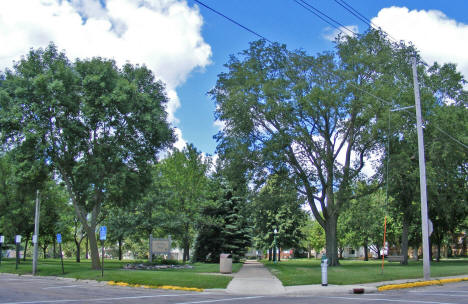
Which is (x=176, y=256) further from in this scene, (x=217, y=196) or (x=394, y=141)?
(x=394, y=141)

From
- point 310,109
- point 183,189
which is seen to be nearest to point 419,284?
point 310,109

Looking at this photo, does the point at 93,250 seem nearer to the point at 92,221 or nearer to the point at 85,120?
the point at 92,221

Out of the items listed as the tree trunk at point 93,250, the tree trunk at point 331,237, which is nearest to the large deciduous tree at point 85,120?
the tree trunk at point 93,250

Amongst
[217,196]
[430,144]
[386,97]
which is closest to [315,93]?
[386,97]

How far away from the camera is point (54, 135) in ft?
85.3

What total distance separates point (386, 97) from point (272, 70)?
9320 mm

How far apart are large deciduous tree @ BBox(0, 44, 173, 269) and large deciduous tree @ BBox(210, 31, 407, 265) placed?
641 centimetres

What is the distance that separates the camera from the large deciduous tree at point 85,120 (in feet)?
80.7

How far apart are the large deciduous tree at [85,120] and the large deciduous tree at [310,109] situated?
6.41m

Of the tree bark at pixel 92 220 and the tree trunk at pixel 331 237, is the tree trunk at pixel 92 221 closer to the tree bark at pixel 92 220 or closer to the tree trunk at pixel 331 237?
the tree bark at pixel 92 220

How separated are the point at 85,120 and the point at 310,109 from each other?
48.9 feet

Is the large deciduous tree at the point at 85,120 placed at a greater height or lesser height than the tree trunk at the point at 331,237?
greater

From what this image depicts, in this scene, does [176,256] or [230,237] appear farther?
[176,256]

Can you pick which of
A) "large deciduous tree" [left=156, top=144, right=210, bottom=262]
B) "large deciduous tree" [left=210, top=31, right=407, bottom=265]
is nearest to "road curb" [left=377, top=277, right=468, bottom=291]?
"large deciduous tree" [left=210, top=31, right=407, bottom=265]
